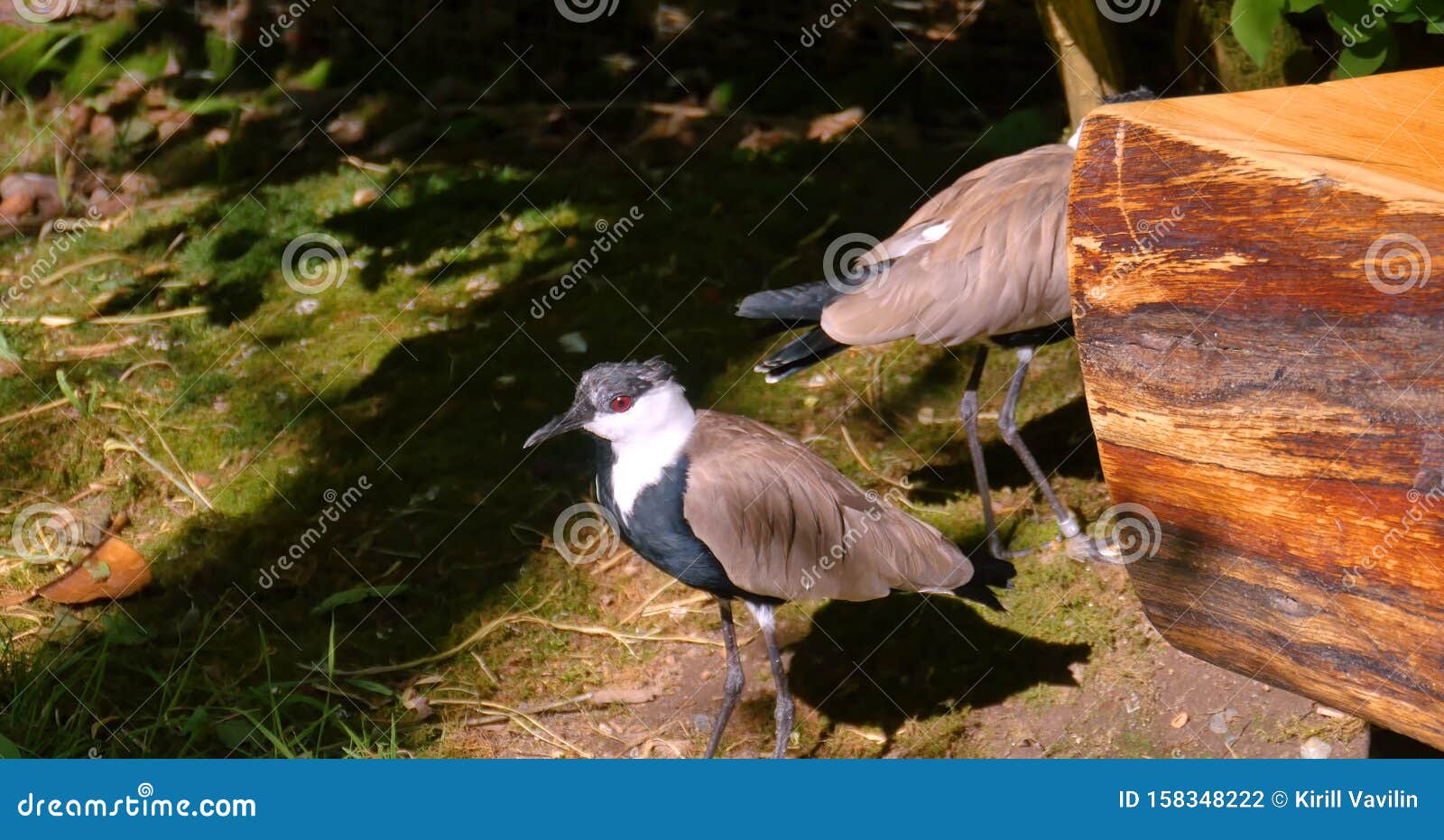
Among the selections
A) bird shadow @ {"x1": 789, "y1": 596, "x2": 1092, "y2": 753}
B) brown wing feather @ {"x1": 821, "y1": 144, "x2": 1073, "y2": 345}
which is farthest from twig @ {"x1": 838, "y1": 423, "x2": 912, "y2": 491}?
brown wing feather @ {"x1": 821, "y1": 144, "x2": 1073, "y2": 345}

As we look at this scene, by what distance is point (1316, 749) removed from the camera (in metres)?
3.71

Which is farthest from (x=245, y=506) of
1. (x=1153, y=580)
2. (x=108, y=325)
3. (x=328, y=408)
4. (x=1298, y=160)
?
(x=1298, y=160)

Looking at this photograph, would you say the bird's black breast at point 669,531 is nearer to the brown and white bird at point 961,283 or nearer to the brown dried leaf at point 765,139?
the brown and white bird at point 961,283

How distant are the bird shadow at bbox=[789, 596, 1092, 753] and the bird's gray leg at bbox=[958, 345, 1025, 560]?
0.99 ft

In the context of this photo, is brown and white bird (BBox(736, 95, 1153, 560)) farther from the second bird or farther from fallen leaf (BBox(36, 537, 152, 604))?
fallen leaf (BBox(36, 537, 152, 604))

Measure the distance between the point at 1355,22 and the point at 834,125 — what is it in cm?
339

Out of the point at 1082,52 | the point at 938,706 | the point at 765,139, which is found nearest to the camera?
the point at 938,706

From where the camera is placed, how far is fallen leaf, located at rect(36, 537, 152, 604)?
4.53 meters

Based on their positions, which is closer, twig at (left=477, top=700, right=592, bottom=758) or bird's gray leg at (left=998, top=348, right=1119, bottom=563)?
twig at (left=477, top=700, right=592, bottom=758)

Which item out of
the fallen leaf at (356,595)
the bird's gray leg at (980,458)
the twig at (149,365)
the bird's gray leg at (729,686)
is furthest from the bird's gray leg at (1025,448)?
the twig at (149,365)

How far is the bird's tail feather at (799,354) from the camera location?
14.5ft

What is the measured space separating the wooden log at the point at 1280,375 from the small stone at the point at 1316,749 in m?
0.90

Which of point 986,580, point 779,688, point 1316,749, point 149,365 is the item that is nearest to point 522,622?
point 779,688

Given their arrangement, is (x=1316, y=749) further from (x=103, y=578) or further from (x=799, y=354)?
(x=103, y=578)
